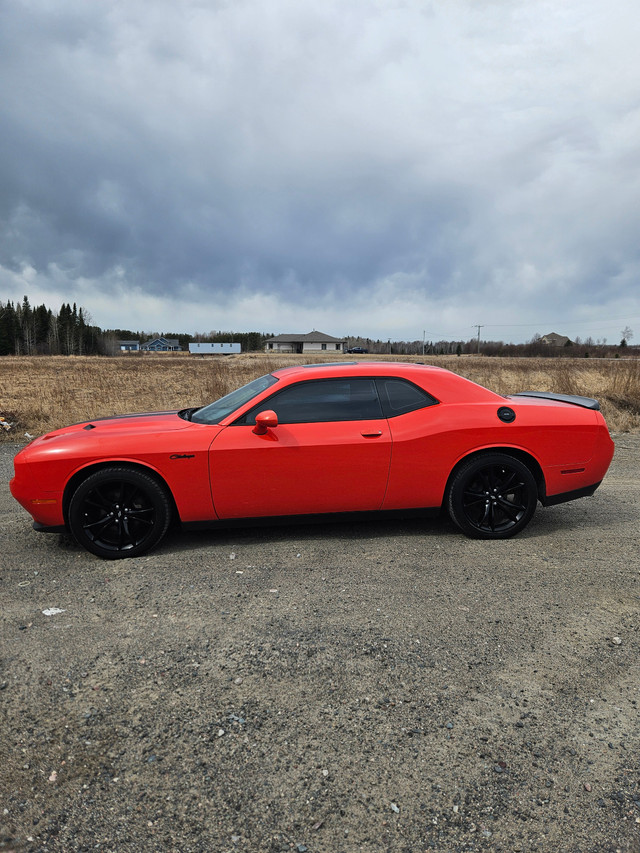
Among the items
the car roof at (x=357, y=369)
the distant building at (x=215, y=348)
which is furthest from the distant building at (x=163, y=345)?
the car roof at (x=357, y=369)

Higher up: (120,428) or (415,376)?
(415,376)

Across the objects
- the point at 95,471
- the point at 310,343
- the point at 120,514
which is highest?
the point at 310,343

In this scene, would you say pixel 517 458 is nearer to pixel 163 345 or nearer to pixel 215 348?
pixel 215 348

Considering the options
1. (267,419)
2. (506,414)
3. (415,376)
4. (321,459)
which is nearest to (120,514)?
(267,419)

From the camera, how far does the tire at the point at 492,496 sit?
14.4ft

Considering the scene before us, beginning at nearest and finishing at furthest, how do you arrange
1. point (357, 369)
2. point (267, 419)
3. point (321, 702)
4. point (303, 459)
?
point (321, 702) → point (267, 419) → point (303, 459) → point (357, 369)

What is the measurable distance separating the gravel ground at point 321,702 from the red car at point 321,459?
1.25ft

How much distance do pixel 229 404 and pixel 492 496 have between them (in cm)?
241

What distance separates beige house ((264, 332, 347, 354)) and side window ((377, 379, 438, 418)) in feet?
396

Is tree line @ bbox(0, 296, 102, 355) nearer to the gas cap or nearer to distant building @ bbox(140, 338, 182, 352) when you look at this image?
distant building @ bbox(140, 338, 182, 352)

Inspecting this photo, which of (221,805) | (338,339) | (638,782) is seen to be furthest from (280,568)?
(338,339)

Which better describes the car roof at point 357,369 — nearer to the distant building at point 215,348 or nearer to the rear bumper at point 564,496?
the rear bumper at point 564,496

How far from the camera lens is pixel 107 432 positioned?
423 cm

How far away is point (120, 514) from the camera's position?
409 centimetres
